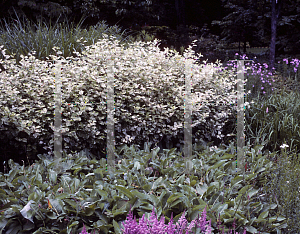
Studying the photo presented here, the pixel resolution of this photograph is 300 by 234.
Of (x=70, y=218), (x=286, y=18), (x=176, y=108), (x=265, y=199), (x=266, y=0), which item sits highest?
(x=266, y=0)

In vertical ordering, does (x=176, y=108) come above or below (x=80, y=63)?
below

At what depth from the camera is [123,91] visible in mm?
3078

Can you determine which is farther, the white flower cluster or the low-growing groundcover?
the white flower cluster

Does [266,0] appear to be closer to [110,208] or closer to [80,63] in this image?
[80,63]

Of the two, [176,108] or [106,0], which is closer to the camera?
[176,108]

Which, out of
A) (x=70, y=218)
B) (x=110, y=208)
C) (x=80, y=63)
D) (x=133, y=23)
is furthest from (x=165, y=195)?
(x=133, y=23)

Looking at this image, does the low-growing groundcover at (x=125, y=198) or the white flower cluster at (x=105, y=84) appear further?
the white flower cluster at (x=105, y=84)

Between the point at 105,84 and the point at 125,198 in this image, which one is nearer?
the point at 125,198

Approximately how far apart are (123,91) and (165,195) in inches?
60.4

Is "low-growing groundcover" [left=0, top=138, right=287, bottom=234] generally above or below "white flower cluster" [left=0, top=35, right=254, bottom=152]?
below

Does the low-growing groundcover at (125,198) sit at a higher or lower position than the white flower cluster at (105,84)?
lower

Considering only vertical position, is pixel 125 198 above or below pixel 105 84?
below

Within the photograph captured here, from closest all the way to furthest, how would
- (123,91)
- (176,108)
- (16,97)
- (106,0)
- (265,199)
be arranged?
1. (265,199)
2. (16,97)
3. (123,91)
4. (176,108)
5. (106,0)

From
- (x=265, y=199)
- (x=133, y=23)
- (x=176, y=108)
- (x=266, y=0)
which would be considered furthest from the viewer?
(x=133, y=23)
